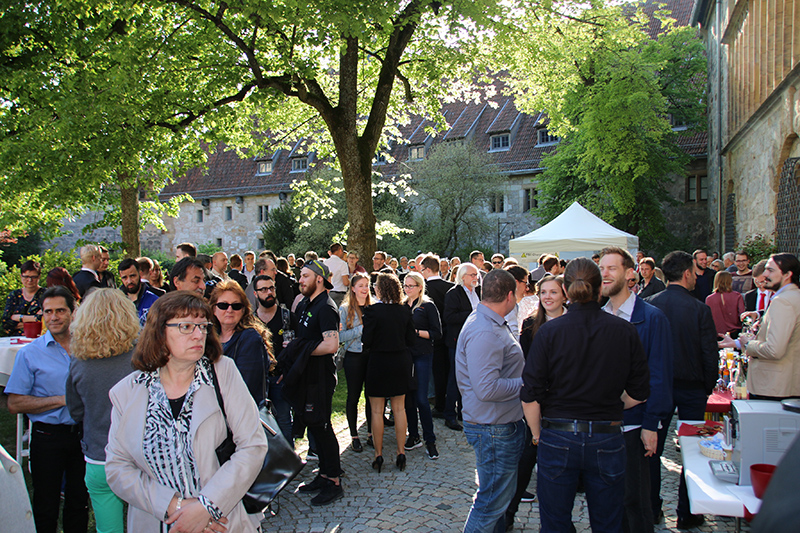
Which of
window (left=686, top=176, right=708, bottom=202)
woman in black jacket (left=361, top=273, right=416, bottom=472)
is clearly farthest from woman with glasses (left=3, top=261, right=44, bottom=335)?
window (left=686, top=176, right=708, bottom=202)

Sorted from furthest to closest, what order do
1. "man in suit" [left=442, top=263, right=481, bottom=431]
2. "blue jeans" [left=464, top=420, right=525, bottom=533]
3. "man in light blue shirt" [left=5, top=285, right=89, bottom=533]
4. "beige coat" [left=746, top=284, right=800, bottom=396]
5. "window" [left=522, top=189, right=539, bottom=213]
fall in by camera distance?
1. "window" [left=522, top=189, right=539, bottom=213]
2. "man in suit" [left=442, top=263, right=481, bottom=431]
3. "beige coat" [left=746, top=284, right=800, bottom=396]
4. "man in light blue shirt" [left=5, top=285, right=89, bottom=533]
5. "blue jeans" [left=464, top=420, right=525, bottom=533]

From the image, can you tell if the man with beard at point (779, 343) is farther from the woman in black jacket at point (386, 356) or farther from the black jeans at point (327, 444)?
the black jeans at point (327, 444)

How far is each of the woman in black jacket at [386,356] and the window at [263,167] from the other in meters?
37.2

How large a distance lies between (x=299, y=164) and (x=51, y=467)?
1502 inches

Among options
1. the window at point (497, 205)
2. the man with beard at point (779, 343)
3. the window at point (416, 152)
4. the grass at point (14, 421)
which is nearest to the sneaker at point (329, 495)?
the grass at point (14, 421)

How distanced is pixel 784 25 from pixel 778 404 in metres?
14.3

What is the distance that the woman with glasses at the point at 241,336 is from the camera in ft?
14.2

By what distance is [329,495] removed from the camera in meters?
5.38

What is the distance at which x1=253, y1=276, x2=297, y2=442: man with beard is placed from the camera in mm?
5871

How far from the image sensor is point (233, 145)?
16.3m

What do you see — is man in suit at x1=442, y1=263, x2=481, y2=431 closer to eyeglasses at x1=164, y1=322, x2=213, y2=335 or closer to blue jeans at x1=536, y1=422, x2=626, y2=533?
blue jeans at x1=536, y1=422, x2=626, y2=533

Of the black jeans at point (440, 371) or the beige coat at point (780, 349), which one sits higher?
the beige coat at point (780, 349)

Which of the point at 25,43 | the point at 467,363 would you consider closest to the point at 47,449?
the point at 467,363

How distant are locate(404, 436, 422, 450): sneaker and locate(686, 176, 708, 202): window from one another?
2815 centimetres
